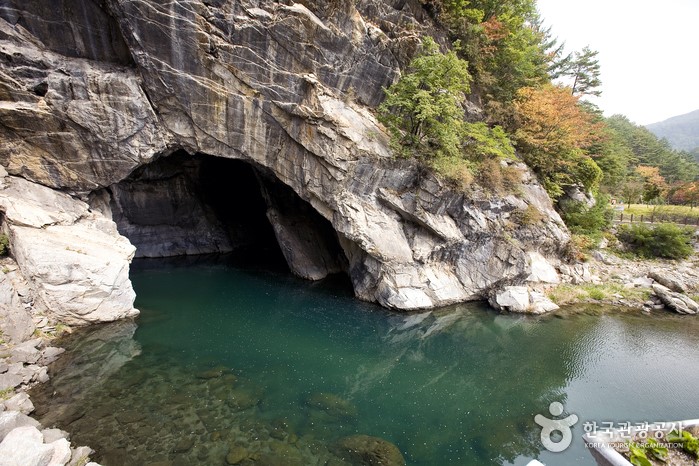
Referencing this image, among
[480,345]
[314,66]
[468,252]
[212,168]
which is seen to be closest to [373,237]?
[468,252]

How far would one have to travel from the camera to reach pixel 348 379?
1035 cm

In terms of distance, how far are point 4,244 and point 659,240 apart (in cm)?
3469

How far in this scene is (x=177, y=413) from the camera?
7980 millimetres

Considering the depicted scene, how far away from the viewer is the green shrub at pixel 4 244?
36.2ft

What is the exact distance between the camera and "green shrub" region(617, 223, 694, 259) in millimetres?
22391

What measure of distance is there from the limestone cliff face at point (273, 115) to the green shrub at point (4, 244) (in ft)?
10.5

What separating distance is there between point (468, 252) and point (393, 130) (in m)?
7.19

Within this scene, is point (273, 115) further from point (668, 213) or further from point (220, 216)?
point (668, 213)

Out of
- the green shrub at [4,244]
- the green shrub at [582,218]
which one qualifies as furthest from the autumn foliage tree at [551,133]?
the green shrub at [4,244]

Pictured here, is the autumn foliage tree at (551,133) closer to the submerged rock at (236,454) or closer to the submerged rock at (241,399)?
the submerged rock at (241,399)

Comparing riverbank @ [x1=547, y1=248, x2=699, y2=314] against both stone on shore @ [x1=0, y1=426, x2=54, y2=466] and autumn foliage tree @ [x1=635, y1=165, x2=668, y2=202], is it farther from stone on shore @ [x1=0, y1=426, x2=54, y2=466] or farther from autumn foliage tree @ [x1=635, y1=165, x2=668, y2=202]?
stone on shore @ [x1=0, y1=426, x2=54, y2=466]

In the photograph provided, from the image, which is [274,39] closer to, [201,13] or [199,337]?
[201,13]

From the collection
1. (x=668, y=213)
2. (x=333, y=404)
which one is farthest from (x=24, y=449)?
(x=668, y=213)

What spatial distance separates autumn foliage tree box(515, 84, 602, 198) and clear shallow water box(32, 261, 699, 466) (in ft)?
28.9
